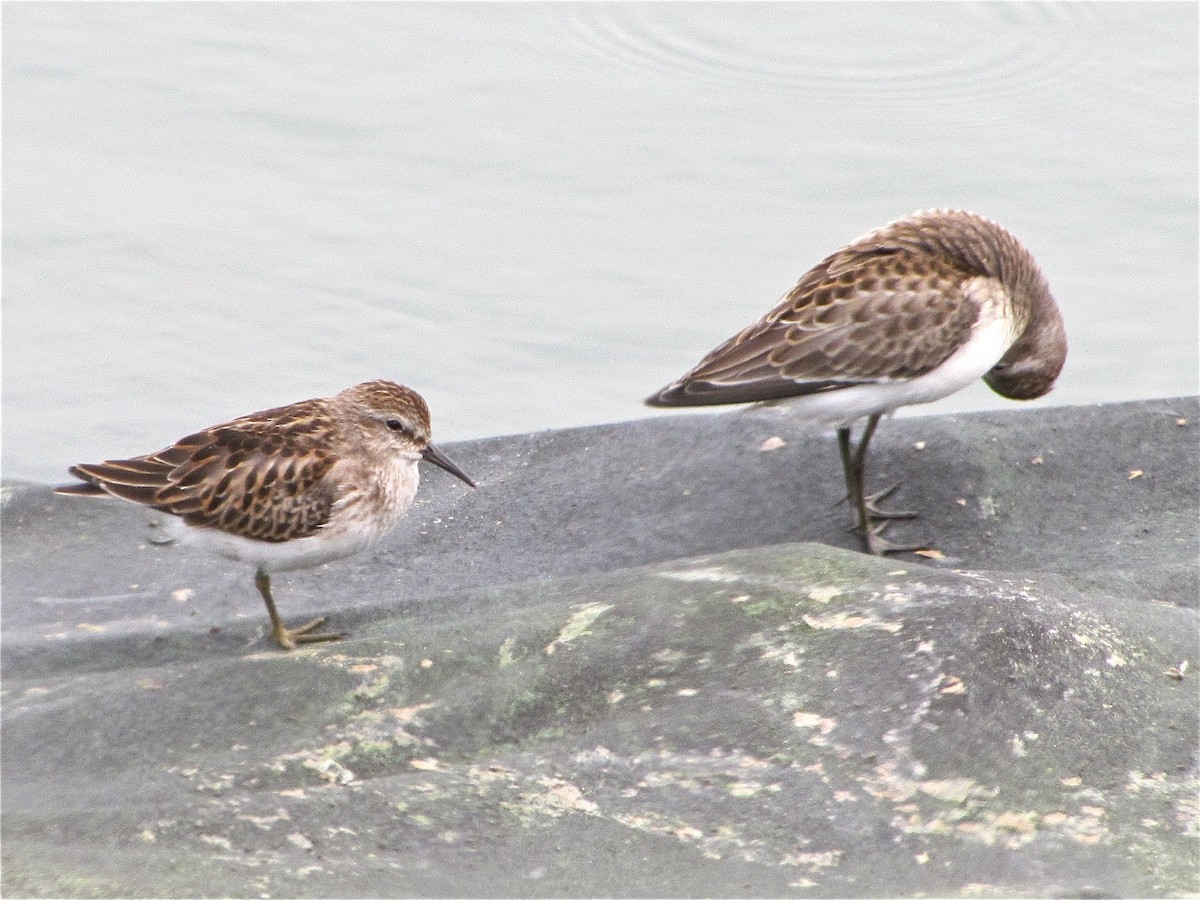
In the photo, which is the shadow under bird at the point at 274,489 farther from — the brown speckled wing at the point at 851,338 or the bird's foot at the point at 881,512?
the bird's foot at the point at 881,512

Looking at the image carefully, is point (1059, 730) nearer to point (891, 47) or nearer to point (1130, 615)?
point (1130, 615)

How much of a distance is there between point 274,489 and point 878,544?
7.68 ft

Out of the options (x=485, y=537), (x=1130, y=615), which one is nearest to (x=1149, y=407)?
(x=1130, y=615)

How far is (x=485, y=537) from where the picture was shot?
21.4ft

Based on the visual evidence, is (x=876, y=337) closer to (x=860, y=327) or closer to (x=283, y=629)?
(x=860, y=327)

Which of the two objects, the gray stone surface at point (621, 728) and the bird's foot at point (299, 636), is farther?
the bird's foot at point (299, 636)

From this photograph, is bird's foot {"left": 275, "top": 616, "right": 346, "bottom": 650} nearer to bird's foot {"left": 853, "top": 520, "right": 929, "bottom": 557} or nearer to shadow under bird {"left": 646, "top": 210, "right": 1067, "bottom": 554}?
shadow under bird {"left": 646, "top": 210, "right": 1067, "bottom": 554}

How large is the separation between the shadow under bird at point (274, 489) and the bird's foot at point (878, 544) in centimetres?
183

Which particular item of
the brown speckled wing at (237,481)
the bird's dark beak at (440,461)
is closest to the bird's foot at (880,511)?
the bird's dark beak at (440,461)

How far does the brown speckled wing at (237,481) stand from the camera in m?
5.50

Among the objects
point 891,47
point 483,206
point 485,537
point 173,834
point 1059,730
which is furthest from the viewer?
point 891,47

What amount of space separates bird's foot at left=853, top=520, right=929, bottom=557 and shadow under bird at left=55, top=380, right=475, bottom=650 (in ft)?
5.99

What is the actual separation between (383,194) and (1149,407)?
17.2 ft

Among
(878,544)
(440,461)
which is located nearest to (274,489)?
(440,461)
